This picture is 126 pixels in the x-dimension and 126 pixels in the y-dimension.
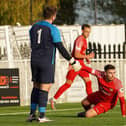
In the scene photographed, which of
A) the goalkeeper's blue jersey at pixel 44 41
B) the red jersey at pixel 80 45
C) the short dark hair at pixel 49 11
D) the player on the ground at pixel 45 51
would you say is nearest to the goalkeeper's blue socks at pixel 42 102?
the player on the ground at pixel 45 51

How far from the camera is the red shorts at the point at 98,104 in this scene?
15.5 meters

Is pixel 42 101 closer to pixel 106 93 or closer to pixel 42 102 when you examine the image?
pixel 42 102

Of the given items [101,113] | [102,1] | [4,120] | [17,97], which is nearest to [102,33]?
[17,97]

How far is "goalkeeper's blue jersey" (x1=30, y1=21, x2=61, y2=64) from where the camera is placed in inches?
551

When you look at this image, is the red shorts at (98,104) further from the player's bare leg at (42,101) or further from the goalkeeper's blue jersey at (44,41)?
the goalkeeper's blue jersey at (44,41)

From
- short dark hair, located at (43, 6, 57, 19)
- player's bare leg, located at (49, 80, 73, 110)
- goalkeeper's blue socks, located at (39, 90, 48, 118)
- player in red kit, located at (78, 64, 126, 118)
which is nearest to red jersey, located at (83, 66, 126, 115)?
player in red kit, located at (78, 64, 126, 118)

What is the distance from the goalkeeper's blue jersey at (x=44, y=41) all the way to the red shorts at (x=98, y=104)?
1855 mm

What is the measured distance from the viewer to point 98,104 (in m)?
15.6

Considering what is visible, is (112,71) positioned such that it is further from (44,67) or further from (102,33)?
(102,33)

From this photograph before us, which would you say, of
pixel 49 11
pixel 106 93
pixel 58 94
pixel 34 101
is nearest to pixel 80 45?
pixel 58 94

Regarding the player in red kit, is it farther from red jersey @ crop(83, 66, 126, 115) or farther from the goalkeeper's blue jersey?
the goalkeeper's blue jersey

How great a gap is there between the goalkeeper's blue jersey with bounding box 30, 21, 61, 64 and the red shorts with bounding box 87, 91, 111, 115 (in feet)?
6.09

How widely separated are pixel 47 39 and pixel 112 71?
161cm

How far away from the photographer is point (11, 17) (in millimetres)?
47000
